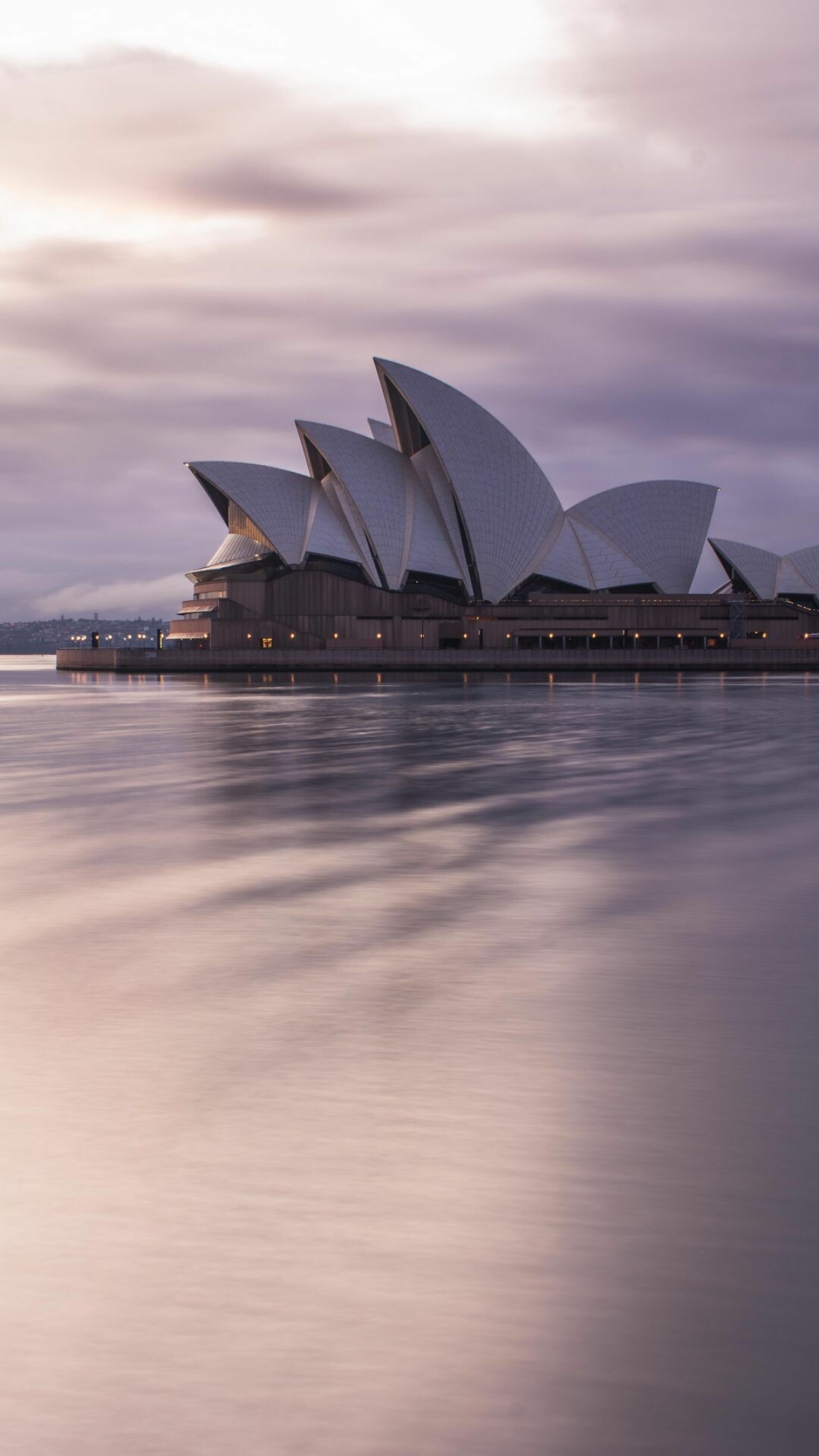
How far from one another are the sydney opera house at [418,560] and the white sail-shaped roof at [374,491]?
0.33 feet

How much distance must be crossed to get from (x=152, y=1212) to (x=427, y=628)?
8036 cm

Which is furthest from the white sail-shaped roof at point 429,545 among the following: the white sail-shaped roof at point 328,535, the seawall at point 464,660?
the seawall at point 464,660

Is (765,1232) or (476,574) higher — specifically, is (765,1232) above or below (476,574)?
below

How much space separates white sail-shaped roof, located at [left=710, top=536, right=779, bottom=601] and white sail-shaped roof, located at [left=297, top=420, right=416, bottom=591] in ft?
96.0

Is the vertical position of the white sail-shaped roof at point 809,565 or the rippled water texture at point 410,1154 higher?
the white sail-shaped roof at point 809,565

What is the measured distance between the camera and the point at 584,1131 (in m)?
4.62

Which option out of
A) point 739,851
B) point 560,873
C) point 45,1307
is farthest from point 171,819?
point 45,1307

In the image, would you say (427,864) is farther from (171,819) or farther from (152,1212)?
(152,1212)

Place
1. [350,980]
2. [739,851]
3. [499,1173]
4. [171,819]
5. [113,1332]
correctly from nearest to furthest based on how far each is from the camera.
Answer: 1. [113,1332]
2. [499,1173]
3. [350,980]
4. [739,851]
5. [171,819]

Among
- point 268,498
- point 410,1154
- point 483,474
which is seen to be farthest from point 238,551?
point 410,1154

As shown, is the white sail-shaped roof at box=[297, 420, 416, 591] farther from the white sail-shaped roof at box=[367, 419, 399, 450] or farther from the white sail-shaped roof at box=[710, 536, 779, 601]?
the white sail-shaped roof at box=[710, 536, 779, 601]

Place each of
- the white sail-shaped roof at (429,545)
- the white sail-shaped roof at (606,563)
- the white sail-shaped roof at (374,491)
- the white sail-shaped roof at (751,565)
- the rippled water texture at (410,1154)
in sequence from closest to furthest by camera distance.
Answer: the rippled water texture at (410,1154) < the white sail-shaped roof at (374,491) < the white sail-shaped roof at (429,545) < the white sail-shaped roof at (606,563) < the white sail-shaped roof at (751,565)

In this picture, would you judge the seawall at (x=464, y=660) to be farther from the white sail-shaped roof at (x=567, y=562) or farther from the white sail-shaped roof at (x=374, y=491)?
the white sail-shaped roof at (x=567, y=562)

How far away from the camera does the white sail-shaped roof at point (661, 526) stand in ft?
309
